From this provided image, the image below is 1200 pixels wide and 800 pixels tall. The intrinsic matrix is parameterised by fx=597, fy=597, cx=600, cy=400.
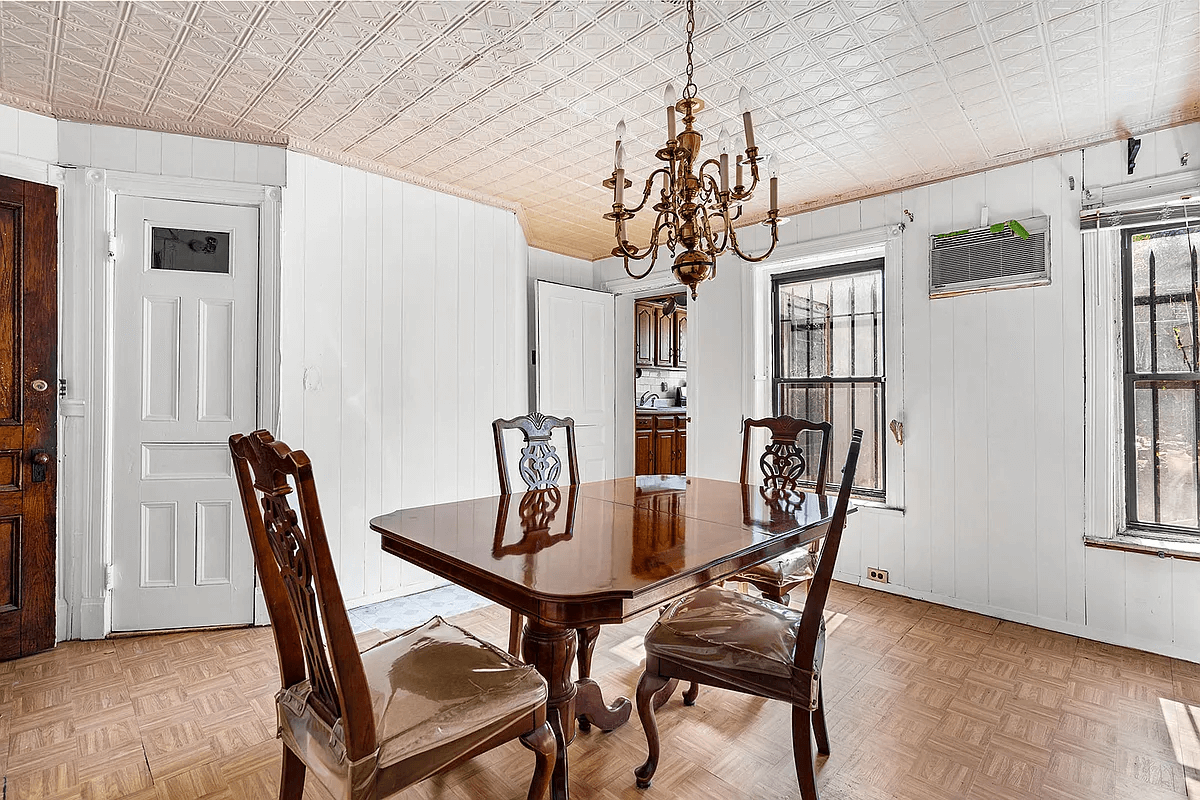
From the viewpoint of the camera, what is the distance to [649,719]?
1.83 metres

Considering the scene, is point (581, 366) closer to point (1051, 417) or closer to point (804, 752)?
point (1051, 417)

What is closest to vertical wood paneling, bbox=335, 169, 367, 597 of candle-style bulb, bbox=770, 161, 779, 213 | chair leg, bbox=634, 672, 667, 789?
chair leg, bbox=634, 672, 667, 789

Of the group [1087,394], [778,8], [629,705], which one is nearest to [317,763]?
[629,705]

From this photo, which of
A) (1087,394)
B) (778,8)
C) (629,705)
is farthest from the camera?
(1087,394)

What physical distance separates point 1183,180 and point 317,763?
12.9ft

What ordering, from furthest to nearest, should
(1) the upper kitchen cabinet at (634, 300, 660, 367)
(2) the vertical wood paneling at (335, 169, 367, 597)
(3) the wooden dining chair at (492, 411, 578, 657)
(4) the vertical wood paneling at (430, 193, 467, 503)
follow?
(1) the upper kitchen cabinet at (634, 300, 660, 367), (4) the vertical wood paneling at (430, 193, 467, 503), (2) the vertical wood paneling at (335, 169, 367, 597), (3) the wooden dining chair at (492, 411, 578, 657)

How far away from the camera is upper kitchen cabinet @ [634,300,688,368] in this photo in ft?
20.3

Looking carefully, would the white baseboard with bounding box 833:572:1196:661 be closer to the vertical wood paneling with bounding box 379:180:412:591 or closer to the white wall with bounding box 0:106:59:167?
the vertical wood paneling with bounding box 379:180:412:591

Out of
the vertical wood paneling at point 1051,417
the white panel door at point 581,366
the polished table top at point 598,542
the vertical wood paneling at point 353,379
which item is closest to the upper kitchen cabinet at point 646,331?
the white panel door at point 581,366

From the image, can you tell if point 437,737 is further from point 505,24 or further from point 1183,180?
point 1183,180

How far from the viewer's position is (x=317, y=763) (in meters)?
1.29

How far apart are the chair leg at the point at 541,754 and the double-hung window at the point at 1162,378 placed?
306cm

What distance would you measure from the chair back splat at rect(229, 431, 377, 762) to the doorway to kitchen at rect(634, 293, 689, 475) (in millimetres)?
4460

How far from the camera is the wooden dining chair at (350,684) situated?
117 centimetres
